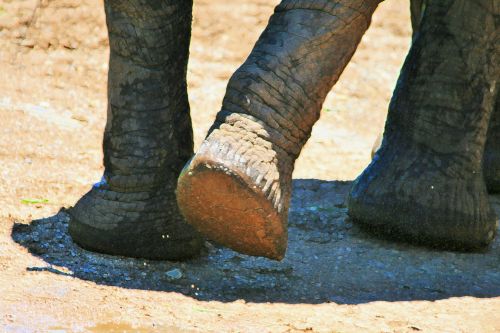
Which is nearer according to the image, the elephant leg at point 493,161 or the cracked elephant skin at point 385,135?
the cracked elephant skin at point 385,135

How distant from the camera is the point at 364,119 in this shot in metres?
4.74

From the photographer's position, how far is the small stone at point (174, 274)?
2602mm

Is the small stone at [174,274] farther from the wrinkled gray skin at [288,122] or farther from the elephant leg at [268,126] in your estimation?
the elephant leg at [268,126]

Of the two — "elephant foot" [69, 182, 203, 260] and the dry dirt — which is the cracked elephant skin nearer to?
the dry dirt

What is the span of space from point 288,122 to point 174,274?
18.5 inches

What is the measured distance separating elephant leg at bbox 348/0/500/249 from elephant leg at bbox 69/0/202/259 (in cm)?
58

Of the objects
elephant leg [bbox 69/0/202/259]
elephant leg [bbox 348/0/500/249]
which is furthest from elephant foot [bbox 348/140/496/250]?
elephant leg [bbox 69/0/202/259]

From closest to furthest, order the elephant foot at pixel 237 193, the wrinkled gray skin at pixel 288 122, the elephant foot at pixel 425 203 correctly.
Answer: the elephant foot at pixel 237 193, the wrinkled gray skin at pixel 288 122, the elephant foot at pixel 425 203

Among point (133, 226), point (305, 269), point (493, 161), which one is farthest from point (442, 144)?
point (133, 226)

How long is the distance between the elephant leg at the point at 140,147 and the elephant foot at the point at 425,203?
0.55 meters

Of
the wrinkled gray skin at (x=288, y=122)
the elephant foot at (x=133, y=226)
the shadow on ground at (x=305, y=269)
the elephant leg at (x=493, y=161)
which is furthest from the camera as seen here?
the elephant leg at (x=493, y=161)

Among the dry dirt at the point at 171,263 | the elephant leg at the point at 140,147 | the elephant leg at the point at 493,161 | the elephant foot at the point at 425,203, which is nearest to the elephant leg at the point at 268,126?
the dry dirt at the point at 171,263

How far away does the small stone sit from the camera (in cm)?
260

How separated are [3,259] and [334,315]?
2.52ft
